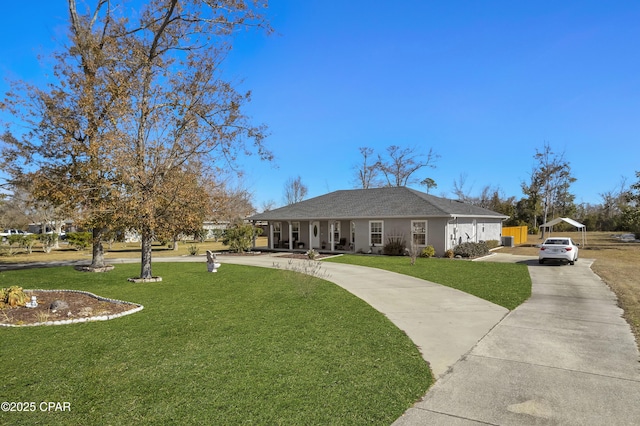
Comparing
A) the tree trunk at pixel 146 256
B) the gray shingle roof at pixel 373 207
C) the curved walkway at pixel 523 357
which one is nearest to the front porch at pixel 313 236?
the gray shingle roof at pixel 373 207

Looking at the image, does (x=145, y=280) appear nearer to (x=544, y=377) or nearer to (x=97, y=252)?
(x=97, y=252)

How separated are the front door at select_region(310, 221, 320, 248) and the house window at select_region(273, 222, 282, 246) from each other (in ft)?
10.5

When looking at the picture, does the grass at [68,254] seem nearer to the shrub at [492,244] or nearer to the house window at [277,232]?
the house window at [277,232]

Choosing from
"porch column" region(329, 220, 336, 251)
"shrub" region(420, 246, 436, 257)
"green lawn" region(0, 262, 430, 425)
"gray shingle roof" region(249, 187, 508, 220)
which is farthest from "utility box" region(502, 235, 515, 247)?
"green lawn" region(0, 262, 430, 425)

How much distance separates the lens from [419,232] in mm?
23062

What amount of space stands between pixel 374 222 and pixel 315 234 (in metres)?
4.95

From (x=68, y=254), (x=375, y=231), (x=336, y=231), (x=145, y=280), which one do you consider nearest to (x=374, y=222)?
(x=375, y=231)

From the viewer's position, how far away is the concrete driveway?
12.8ft

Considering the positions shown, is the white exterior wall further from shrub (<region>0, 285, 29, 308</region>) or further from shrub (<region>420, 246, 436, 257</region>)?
shrub (<region>0, 285, 29, 308</region>)

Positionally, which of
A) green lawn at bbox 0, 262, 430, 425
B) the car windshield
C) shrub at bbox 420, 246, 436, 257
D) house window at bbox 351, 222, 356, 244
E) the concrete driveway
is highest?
house window at bbox 351, 222, 356, 244

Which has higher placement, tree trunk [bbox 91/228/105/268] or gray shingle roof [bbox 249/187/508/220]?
gray shingle roof [bbox 249/187/508/220]

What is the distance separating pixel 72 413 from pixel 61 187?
1256 cm

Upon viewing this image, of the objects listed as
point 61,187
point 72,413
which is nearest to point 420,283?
point 72,413

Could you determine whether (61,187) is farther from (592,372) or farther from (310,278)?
(592,372)
